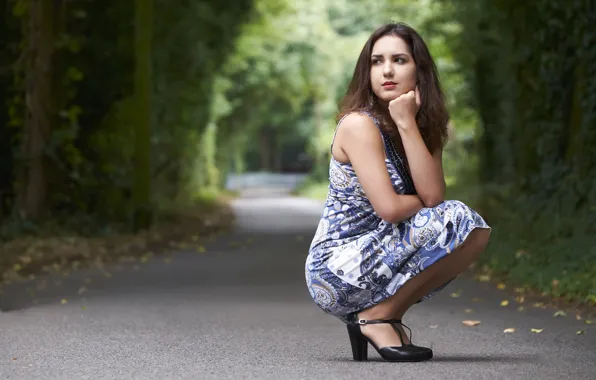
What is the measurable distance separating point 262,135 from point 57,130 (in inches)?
2782

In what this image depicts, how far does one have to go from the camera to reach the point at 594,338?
7.81 meters

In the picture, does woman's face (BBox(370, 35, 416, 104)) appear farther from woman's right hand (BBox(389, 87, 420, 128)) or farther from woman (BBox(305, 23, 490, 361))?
woman's right hand (BBox(389, 87, 420, 128))

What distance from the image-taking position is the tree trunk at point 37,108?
751 inches

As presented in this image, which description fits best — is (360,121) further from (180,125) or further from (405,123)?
(180,125)

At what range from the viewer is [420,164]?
5883mm

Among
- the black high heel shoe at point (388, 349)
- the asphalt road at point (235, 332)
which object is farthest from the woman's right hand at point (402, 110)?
the asphalt road at point (235, 332)

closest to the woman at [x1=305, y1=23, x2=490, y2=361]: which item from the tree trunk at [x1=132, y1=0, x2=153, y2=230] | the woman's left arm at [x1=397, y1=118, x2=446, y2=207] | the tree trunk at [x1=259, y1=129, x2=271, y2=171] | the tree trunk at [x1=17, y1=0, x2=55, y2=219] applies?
the woman's left arm at [x1=397, y1=118, x2=446, y2=207]

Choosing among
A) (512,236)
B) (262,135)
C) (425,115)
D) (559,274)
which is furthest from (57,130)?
(262,135)

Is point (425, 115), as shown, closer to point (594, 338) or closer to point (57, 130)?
point (594, 338)

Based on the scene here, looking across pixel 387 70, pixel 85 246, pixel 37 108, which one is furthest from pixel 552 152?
pixel 387 70

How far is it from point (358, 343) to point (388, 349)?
30 centimetres

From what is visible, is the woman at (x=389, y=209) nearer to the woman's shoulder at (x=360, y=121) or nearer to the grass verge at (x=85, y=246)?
the woman's shoulder at (x=360, y=121)

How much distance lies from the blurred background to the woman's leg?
4074mm

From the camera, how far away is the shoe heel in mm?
6254
